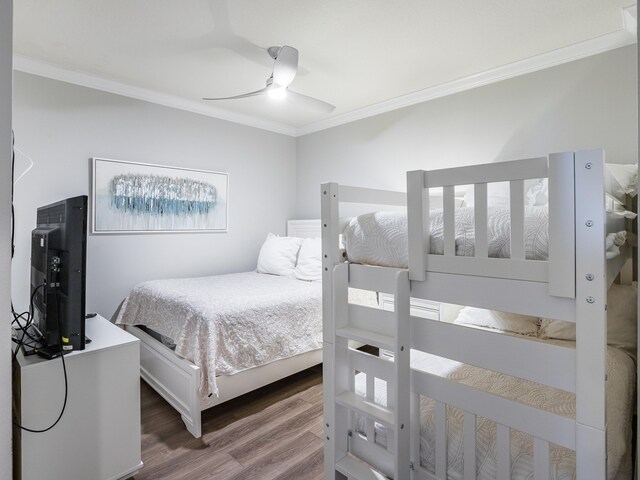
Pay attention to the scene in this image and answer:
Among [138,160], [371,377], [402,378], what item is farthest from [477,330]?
[138,160]

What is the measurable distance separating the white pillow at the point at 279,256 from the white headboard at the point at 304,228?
391 mm

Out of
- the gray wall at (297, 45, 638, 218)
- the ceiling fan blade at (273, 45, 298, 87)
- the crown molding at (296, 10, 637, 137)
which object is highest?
the crown molding at (296, 10, 637, 137)

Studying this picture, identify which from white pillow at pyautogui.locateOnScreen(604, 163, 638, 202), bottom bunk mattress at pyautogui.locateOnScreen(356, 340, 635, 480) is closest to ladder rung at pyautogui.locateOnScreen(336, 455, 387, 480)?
bottom bunk mattress at pyautogui.locateOnScreen(356, 340, 635, 480)

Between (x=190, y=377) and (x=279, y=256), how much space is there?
1634 millimetres

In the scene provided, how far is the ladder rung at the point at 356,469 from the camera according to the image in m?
1.24

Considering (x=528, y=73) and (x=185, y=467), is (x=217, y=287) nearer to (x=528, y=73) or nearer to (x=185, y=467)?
(x=185, y=467)

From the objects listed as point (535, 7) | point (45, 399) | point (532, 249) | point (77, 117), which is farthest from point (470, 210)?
point (77, 117)

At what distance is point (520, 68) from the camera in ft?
8.13

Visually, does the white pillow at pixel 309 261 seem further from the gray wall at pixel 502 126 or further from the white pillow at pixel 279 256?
the gray wall at pixel 502 126

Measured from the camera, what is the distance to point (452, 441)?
1.13 m

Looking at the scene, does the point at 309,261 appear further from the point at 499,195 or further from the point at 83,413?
the point at 83,413

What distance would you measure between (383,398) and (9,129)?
1.63 m

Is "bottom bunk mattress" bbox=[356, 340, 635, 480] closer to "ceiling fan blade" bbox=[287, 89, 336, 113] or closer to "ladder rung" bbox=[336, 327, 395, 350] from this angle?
"ladder rung" bbox=[336, 327, 395, 350]

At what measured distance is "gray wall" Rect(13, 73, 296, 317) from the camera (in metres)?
2.57
